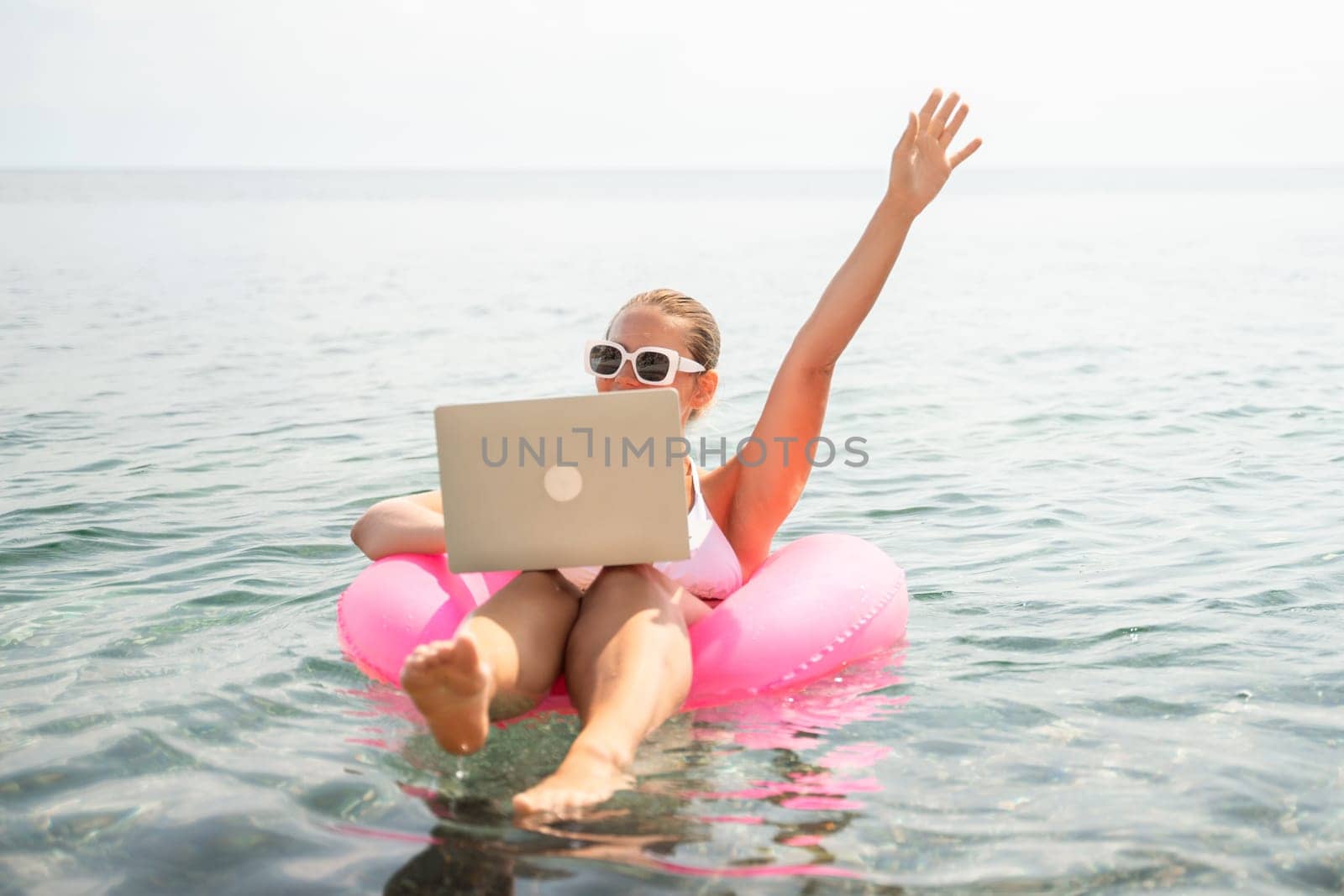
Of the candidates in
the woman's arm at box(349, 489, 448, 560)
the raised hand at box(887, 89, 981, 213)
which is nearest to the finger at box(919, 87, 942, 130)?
the raised hand at box(887, 89, 981, 213)

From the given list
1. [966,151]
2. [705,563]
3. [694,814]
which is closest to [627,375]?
[705,563]

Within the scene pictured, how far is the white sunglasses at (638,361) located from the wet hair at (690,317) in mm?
91

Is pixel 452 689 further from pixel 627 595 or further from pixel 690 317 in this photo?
pixel 690 317

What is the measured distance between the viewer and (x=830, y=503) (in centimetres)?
637

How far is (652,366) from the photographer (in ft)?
11.6

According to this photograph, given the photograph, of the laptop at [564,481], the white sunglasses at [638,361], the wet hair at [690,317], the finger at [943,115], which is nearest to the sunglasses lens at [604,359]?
the white sunglasses at [638,361]

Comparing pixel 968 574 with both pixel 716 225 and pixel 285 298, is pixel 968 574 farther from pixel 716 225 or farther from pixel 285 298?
pixel 716 225

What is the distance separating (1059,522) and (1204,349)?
20.9ft

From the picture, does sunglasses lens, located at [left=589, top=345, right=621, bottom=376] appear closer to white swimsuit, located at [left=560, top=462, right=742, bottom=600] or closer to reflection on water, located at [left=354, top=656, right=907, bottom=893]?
white swimsuit, located at [left=560, top=462, right=742, bottom=600]

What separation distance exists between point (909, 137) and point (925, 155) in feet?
0.20

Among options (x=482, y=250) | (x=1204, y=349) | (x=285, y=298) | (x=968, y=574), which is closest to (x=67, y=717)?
(x=968, y=574)

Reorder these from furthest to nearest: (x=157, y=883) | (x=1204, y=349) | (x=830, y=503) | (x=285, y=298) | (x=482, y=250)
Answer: (x=482, y=250), (x=285, y=298), (x=1204, y=349), (x=830, y=503), (x=157, y=883)

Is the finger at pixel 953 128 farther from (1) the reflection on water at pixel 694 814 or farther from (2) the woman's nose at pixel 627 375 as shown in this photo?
(1) the reflection on water at pixel 694 814

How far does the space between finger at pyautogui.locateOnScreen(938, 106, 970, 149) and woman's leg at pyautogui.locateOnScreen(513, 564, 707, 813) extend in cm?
134
